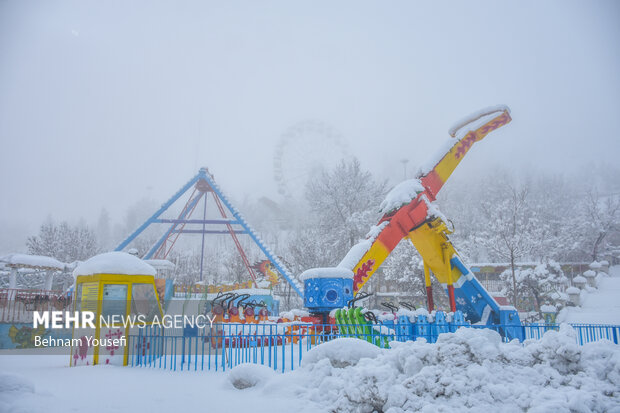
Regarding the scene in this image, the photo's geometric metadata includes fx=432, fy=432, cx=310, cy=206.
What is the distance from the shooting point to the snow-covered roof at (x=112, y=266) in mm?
9812

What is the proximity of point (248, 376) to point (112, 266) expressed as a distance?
467 centimetres

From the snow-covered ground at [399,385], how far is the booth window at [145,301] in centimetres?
317

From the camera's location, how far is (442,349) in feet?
20.6

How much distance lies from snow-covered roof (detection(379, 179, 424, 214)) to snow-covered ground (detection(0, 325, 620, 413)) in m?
7.28

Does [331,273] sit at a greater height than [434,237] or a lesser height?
lesser

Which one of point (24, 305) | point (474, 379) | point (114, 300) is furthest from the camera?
point (24, 305)

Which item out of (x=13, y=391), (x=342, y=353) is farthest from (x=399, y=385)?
(x=13, y=391)

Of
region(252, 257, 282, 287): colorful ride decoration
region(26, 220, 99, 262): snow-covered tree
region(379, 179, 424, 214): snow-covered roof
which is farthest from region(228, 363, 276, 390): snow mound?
region(26, 220, 99, 262): snow-covered tree

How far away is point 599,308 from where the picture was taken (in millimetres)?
21891

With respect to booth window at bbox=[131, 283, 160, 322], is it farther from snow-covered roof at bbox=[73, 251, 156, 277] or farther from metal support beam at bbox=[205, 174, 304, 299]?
metal support beam at bbox=[205, 174, 304, 299]

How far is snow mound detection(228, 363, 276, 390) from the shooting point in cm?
712

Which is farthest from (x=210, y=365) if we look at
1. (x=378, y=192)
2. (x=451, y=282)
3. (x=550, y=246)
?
(x=550, y=246)

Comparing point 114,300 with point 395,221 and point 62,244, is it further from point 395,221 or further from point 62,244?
point 62,244

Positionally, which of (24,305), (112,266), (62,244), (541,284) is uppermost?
(62,244)
